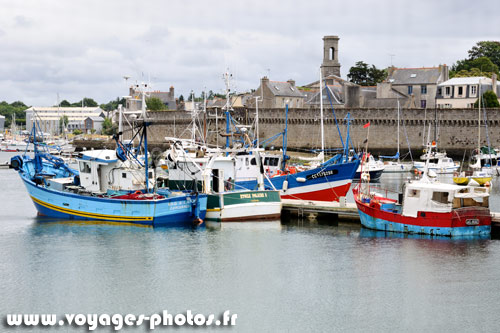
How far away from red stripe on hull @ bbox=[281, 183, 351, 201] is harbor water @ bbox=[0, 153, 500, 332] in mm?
3282

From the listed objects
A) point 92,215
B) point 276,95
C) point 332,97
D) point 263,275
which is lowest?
point 263,275

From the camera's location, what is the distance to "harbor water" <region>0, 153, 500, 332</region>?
1936 cm

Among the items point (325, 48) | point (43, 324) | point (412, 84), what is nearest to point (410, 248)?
point (43, 324)

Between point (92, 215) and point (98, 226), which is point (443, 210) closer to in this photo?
point (98, 226)

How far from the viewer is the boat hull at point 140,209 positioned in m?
29.0

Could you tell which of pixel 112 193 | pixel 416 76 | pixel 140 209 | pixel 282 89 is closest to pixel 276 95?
pixel 282 89

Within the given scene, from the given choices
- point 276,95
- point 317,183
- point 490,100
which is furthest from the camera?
point 276,95

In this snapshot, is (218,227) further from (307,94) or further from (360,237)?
(307,94)

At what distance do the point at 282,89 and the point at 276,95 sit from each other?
2.06m

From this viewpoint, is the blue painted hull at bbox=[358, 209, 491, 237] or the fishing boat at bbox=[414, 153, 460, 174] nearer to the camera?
the blue painted hull at bbox=[358, 209, 491, 237]

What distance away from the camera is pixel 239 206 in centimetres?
2989

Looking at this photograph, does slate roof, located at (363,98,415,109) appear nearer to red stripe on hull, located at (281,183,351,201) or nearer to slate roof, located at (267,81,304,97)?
slate roof, located at (267,81,304,97)

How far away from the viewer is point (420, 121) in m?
63.9

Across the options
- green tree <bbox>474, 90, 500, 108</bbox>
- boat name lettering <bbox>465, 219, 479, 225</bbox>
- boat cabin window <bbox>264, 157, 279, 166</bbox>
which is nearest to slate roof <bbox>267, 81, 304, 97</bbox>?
green tree <bbox>474, 90, 500, 108</bbox>
